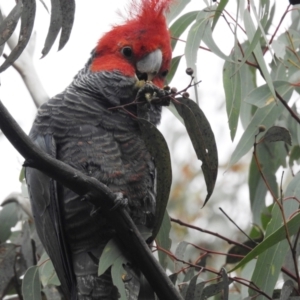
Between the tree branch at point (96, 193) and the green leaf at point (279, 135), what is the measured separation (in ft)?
1.75

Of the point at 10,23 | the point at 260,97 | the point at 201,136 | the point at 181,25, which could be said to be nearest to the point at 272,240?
the point at 201,136

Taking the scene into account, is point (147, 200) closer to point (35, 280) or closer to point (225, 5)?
point (35, 280)

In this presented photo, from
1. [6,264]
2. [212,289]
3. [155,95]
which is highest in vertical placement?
[155,95]

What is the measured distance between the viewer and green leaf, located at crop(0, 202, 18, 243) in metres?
2.95

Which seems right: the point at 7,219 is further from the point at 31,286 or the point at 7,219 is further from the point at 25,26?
the point at 25,26

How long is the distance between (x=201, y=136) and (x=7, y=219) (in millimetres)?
1470

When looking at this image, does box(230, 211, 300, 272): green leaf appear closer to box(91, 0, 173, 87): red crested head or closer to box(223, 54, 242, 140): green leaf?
box(223, 54, 242, 140): green leaf

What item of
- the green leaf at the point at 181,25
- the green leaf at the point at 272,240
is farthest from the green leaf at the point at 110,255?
the green leaf at the point at 181,25

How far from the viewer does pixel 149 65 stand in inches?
102

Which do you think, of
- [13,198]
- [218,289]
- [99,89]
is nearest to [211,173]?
[218,289]

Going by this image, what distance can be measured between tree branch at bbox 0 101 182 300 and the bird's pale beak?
85 cm

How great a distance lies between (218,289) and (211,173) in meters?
0.44

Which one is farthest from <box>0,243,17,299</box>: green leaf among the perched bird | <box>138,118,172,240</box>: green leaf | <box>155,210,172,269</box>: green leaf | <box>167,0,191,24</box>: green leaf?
<box>167,0,191,24</box>: green leaf

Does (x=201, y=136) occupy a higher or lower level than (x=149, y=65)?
lower
